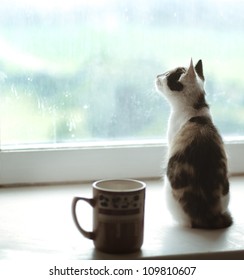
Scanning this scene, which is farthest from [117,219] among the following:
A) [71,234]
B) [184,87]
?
[184,87]

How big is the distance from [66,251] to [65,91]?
1.48ft

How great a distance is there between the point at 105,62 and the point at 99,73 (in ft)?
0.09

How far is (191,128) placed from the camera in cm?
95

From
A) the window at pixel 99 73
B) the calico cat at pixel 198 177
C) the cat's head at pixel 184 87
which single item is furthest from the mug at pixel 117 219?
the window at pixel 99 73

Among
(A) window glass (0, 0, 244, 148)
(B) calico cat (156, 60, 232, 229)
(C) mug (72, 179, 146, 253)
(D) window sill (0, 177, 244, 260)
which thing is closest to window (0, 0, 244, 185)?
(A) window glass (0, 0, 244, 148)

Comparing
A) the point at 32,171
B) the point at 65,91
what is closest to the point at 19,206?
the point at 32,171

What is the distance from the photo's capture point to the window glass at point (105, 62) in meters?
1.12

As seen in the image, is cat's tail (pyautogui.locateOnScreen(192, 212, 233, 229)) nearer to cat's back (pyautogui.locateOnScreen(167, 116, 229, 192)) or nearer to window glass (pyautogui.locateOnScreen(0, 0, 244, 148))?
cat's back (pyautogui.locateOnScreen(167, 116, 229, 192))

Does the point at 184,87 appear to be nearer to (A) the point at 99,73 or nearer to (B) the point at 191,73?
(B) the point at 191,73

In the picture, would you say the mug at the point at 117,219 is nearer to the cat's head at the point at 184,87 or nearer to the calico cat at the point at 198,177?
the calico cat at the point at 198,177

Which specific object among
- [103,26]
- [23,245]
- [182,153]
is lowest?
[23,245]

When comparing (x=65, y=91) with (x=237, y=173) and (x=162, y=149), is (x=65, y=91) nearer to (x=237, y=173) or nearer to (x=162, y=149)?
(x=162, y=149)

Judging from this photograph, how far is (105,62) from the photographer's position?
1.17 meters

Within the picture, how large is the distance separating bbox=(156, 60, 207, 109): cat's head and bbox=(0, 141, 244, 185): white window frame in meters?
0.18
